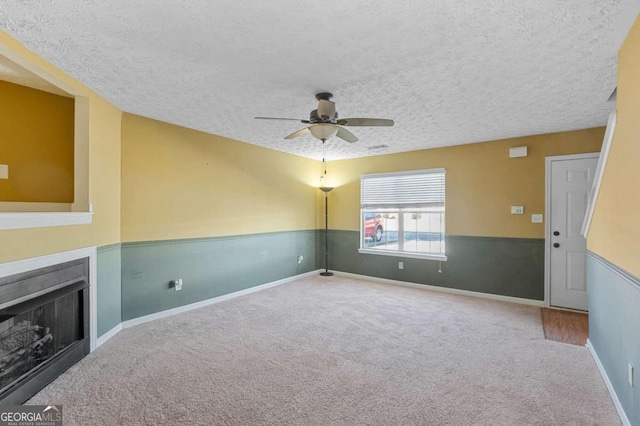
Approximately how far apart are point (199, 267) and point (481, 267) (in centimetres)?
428

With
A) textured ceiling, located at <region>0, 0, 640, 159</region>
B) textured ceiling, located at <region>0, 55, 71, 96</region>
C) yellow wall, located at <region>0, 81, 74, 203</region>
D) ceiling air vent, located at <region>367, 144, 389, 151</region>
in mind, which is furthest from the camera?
ceiling air vent, located at <region>367, 144, 389, 151</region>

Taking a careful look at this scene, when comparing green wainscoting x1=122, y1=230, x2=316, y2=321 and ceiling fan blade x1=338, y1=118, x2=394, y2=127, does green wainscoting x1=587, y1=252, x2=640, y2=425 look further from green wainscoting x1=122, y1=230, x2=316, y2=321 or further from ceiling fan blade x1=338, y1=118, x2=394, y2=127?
green wainscoting x1=122, y1=230, x2=316, y2=321

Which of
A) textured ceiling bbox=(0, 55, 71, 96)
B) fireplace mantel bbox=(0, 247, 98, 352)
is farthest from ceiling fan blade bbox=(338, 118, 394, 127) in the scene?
fireplace mantel bbox=(0, 247, 98, 352)

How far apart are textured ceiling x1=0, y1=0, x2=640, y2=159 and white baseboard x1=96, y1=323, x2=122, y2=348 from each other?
2.43 m

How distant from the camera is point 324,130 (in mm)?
2982

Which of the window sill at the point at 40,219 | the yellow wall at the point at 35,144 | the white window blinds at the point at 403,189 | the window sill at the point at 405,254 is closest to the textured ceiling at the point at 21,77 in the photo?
the yellow wall at the point at 35,144

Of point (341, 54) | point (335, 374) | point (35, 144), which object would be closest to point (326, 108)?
point (341, 54)

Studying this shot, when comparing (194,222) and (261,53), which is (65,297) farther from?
(261,53)

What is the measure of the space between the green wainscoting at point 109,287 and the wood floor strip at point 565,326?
4.67 metres

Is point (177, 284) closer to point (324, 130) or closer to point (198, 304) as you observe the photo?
point (198, 304)

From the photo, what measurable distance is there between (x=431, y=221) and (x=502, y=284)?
4.74 ft

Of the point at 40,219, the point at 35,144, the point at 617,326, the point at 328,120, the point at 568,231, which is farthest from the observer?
the point at 568,231

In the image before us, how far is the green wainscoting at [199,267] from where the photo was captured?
11.8 ft

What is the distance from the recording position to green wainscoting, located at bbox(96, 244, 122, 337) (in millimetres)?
3113
